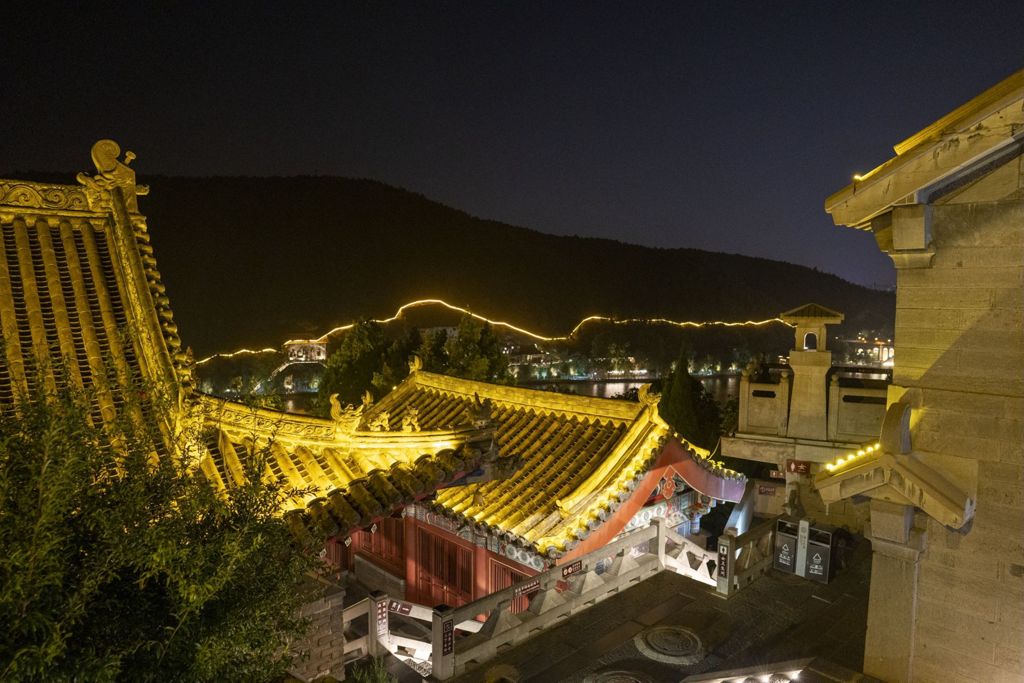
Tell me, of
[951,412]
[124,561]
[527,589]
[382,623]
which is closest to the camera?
[124,561]

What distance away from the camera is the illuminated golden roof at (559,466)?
9.80 metres

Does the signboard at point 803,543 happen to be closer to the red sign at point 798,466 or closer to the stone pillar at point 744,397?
the red sign at point 798,466

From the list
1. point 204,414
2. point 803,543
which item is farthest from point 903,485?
point 204,414

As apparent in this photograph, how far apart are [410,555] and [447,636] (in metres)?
5.08

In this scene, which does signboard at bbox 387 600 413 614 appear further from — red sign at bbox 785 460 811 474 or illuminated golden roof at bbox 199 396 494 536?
red sign at bbox 785 460 811 474

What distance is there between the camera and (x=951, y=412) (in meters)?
6.77

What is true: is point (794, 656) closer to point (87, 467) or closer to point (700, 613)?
point (700, 613)

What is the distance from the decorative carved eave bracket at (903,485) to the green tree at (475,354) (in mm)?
21145

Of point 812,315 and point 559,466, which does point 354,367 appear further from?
point 812,315

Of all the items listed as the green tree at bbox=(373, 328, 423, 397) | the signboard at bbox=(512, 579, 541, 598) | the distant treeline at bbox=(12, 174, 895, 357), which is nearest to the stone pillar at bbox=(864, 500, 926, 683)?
the signboard at bbox=(512, 579, 541, 598)

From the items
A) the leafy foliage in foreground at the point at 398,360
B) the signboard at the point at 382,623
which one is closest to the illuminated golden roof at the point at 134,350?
the signboard at the point at 382,623

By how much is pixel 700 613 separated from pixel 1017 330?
5995mm

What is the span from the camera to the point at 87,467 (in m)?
3.42

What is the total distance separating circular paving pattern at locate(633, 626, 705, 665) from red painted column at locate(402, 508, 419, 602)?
17.9 ft
